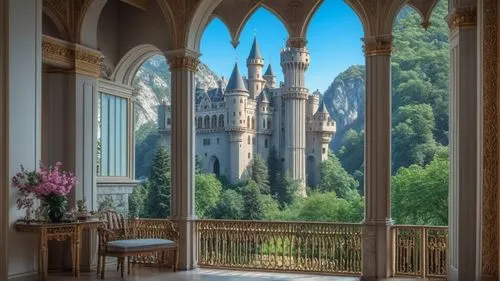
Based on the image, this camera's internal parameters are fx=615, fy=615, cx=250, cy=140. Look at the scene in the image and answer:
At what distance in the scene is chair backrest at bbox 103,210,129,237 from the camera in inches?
352

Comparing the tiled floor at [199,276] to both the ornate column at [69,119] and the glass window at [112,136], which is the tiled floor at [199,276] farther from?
the glass window at [112,136]

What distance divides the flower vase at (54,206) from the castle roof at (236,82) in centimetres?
4992

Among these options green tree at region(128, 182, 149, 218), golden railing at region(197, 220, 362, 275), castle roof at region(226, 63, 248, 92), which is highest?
castle roof at region(226, 63, 248, 92)

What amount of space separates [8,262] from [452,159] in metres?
5.24

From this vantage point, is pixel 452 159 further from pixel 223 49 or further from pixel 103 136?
pixel 223 49

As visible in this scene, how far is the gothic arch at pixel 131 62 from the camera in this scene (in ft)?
35.2

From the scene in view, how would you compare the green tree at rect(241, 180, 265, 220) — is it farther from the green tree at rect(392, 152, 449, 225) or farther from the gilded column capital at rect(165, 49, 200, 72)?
the gilded column capital at rect(165, 49, 200, 72)

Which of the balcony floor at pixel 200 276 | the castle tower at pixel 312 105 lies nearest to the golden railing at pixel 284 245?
the balcony floor at pixel 200 276

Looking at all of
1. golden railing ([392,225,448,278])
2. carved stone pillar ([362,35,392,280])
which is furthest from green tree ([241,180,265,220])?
carved stone pillar ([362,35,392,280])

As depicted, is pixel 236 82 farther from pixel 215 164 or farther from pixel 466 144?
pixel 466 144

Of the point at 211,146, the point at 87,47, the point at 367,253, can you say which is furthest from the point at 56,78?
the point at 211,146

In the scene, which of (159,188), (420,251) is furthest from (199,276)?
(159,188)

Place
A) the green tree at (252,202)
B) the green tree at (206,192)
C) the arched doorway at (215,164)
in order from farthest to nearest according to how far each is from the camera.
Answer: the arched doorway at (215,164), the green tree at (206,192), the green tree at (252,202)

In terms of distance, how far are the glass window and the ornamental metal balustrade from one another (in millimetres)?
1294
